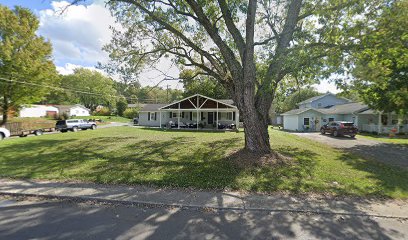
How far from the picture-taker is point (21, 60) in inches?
940

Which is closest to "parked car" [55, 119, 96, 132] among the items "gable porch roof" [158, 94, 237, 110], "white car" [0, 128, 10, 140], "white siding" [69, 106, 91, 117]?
"white car" [0, 128, 10, 140]

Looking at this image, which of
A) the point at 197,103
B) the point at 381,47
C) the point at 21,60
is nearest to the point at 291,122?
the point at 197,103

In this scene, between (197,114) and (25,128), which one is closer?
(25,128)

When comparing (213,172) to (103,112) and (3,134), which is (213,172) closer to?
(3,134)

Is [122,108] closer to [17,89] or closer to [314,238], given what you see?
[17,89]

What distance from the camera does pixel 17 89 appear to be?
81.1ft

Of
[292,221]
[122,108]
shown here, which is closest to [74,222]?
[292,221]

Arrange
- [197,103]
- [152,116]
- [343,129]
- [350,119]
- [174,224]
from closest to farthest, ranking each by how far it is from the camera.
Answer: [174,224]
[343,129]
[197,103]
[350,119]
[152,116]

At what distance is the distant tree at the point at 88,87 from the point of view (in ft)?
214

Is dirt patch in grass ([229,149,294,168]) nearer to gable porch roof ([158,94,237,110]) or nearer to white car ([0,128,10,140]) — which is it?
gable porch roof ([158,94,237,110])

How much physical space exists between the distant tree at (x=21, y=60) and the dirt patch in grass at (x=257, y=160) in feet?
85.5

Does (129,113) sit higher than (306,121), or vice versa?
(129,113)

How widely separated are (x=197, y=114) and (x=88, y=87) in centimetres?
5015

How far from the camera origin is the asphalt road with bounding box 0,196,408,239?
3840 millimetres
